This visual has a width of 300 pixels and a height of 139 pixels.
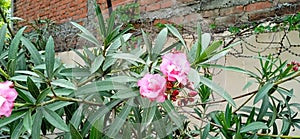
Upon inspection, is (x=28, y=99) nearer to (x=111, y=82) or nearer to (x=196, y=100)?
(x=111, y=82)

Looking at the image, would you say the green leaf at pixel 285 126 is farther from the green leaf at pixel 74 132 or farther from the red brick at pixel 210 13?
the red brick at pixel 210 13

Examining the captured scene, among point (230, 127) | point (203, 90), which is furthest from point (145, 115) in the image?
point (203, 90)

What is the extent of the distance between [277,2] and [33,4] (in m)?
3.62

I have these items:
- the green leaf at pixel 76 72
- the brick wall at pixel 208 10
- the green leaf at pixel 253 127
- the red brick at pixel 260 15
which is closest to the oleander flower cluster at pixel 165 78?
the green leaf at pixel 76 72

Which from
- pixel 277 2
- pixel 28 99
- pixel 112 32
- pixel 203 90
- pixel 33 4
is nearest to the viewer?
pixel 28 99

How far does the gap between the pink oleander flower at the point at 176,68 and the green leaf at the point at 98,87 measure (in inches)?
5.4

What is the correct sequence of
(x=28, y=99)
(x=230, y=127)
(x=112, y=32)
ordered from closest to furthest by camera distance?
(x=28, y=99)
(x=112, y=32)
(x=230, y=127)

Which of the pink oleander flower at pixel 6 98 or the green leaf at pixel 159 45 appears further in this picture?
the green leaf at pixel 159 45

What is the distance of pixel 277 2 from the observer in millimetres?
1780

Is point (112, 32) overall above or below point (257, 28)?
above

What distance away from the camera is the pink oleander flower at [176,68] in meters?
0.67

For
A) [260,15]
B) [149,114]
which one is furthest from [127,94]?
[260,15]

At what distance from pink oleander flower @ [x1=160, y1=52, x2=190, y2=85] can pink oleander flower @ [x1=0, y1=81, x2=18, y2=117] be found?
0.35 m

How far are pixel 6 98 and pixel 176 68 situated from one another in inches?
15.2
